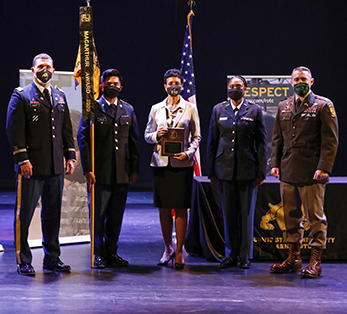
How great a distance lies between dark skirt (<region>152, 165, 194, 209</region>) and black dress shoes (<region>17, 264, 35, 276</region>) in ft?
3.86

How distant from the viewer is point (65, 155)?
379cm

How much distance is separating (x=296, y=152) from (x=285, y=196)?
15.3 inches

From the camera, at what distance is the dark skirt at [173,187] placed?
149 inches

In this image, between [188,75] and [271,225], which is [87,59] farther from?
[271,225]

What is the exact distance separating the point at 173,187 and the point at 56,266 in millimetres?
1185

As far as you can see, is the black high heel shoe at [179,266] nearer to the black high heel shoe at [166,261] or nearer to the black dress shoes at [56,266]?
the black high heel shoe at [166,261]

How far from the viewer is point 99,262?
3.78 metres

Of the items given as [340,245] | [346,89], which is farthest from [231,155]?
[346,89]

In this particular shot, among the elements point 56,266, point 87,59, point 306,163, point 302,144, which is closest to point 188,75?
point 87,59

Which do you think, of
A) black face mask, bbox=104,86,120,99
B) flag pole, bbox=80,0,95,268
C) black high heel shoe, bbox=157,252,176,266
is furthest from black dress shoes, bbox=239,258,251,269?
black face mask, bbox=104,86,120,99

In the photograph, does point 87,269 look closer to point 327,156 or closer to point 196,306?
point 196,306

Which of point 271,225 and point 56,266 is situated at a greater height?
point 271,225

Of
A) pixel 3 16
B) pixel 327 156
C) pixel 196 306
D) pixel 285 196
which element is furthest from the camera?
pixel 3 16

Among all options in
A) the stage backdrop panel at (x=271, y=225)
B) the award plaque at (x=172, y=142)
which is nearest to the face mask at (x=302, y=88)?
the stage backdrop panel at (x=271, y=225)
